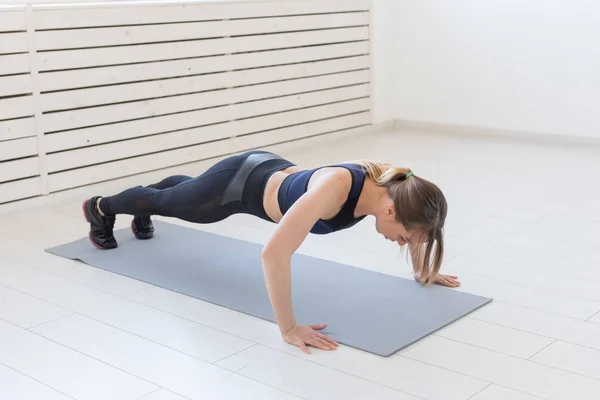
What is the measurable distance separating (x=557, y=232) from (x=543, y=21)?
2555 mm

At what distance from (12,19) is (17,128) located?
0.56 meters

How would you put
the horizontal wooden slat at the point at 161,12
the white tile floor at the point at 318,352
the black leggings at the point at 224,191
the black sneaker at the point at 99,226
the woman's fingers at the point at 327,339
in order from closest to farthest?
the white tile floor at the point at 318,352, the woman's fingers at the point at 327,339, the black leggings at the point at 224,191, the black sneaker at the point at 99,226, the horizontal wooden slat at the point at 161,12

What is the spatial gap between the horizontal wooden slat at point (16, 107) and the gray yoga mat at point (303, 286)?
93cm

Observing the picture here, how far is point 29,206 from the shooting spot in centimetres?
422

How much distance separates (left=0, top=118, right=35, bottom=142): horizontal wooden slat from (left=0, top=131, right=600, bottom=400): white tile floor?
1.33 feet

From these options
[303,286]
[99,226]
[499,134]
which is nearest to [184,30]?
[99,226]

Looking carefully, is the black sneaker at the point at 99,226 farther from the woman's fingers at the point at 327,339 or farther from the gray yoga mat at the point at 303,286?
the woman's fingers at the point at 327,339

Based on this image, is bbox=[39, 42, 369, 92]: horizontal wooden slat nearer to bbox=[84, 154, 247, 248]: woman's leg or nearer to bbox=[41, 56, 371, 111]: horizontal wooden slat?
bbox=[41, 56, 371, 111]: horizontal wooden slat

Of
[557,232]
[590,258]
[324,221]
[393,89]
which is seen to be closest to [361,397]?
[324,221]

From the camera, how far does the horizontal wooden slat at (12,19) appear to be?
3979 mm

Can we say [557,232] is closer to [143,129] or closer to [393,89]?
[143,129]

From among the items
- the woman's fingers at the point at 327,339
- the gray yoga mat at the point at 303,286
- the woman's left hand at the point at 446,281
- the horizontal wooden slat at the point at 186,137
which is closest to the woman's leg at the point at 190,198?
the gray yoga mat at the point at 303,286

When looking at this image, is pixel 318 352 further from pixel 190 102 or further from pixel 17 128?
pixel 190 102

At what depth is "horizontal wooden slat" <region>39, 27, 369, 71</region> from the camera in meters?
4.28
